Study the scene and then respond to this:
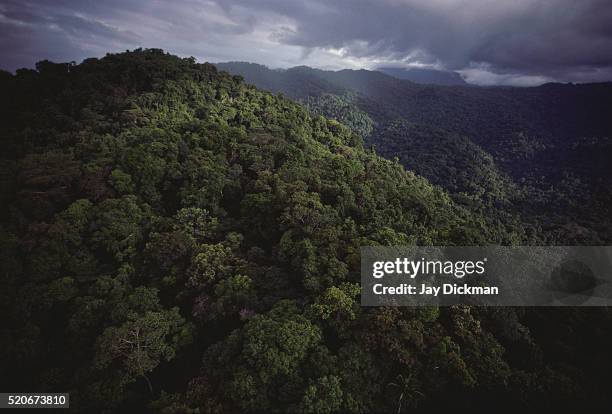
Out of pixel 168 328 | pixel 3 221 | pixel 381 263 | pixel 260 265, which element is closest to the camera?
pixel 168 328

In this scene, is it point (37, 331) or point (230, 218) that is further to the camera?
point (230, 218)

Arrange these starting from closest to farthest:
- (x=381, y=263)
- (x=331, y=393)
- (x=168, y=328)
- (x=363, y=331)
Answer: (x=331, y=393) → (x=363, y=331) → (x=168, y=328) → (x=381, y=263)

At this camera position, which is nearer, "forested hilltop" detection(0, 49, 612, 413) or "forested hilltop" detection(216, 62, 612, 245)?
"forested hilltop" detection(0, 49, 612, 413)

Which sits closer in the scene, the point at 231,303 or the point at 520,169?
the point at 231,303

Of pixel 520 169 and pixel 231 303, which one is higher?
pixel 520 169

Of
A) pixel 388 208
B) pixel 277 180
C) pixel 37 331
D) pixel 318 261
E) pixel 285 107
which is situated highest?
pixel 285 107

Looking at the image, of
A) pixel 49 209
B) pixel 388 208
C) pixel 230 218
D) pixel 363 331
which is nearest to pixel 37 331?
pixel 49 209

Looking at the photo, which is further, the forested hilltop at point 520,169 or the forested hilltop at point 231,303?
the forested hilltop at point 520,169

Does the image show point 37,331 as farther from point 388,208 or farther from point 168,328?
point 388,208
